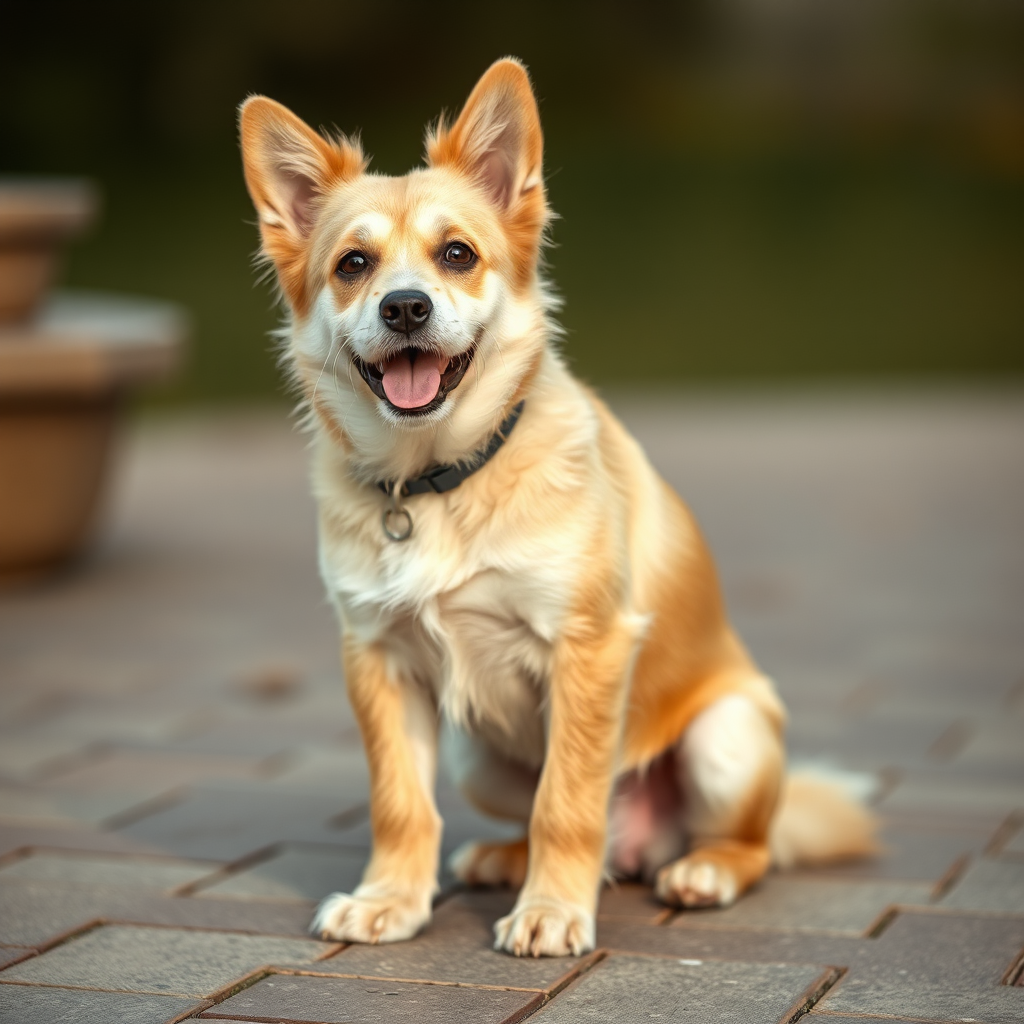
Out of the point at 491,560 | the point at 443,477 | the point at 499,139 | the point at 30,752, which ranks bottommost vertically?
the point at 30,752

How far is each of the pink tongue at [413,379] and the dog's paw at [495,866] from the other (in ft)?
3.29

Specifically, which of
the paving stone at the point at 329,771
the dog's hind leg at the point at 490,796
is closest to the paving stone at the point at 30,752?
the paving stone at the point at 329,771

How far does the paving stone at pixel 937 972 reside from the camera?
2744 mm

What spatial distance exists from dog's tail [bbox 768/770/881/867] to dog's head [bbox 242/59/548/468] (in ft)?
3.73

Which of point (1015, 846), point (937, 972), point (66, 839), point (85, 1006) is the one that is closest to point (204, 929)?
point (85, 1006)

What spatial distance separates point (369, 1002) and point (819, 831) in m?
1.25

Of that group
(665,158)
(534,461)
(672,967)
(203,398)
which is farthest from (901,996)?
(665,158)

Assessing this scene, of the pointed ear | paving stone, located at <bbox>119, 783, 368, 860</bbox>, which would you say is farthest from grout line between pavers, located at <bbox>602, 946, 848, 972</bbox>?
the pointed ear

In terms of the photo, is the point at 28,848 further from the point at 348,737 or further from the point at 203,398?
the point at 203,398

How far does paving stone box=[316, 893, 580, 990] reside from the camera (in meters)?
2.91

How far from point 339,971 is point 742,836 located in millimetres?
942

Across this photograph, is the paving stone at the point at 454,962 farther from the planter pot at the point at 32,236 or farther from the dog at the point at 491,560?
the planter pot at the point at 32,236

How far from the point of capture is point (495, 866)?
3.50 metres

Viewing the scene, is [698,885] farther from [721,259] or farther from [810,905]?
[721,259]
